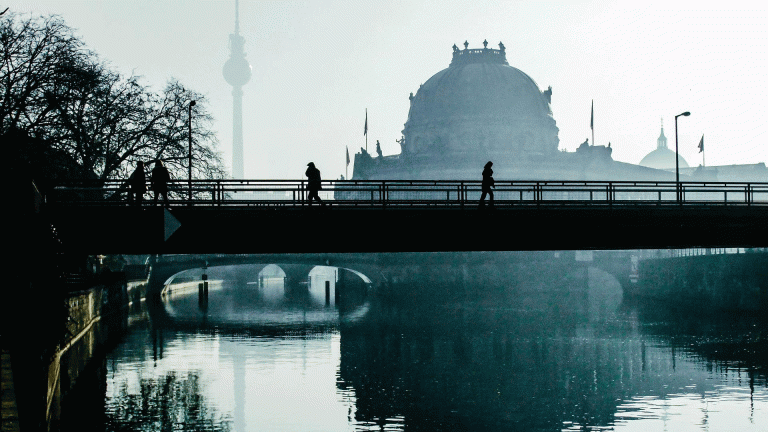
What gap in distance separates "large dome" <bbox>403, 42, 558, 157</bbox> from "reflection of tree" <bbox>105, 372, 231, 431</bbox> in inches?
4357

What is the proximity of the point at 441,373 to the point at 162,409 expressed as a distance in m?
14.4

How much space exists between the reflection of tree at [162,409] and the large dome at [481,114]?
11068cm

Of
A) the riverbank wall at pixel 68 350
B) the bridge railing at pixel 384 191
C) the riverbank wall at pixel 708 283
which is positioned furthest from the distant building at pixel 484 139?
the bridge railing at pixel 384 191

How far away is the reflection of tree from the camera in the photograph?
33188 millimetres

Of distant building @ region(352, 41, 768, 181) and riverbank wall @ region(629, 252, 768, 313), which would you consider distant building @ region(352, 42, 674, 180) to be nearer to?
distant building @ region(352, 41, 768, 181)

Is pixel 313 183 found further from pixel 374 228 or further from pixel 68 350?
pixel 68 350

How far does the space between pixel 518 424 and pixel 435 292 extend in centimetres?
6904

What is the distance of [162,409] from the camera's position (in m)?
36.0

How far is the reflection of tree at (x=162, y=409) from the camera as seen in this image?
1307 inches

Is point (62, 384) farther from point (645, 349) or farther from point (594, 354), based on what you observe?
point (645, 349)

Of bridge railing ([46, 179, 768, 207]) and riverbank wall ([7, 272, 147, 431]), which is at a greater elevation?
bridge railing ([46, 179, 768, 207])

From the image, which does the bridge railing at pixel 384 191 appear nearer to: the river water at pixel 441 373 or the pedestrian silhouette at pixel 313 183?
the pedestrian silhouette at pixel 313 183

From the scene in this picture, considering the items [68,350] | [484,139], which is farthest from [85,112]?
[484,139]

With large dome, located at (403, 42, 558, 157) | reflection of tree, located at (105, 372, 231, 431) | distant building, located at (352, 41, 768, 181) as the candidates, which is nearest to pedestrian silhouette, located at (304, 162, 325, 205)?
reflection of tree, located at (105, 372, 231, 431)
